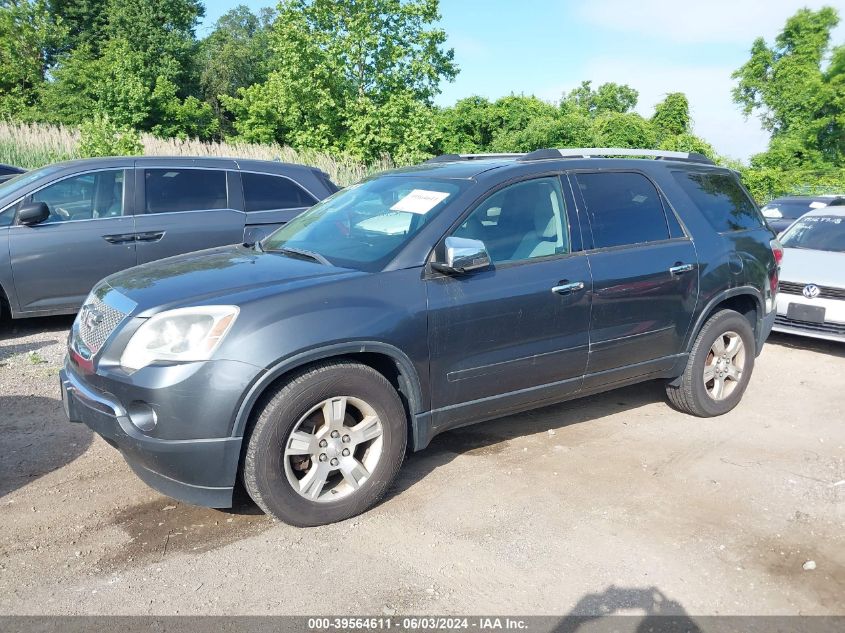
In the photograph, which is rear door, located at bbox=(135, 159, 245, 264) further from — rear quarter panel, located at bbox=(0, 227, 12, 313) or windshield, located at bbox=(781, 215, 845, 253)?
windshield, located at bbox=(781, 215, 845, 253)

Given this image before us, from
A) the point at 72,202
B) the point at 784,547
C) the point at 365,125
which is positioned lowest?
the point at 784,547

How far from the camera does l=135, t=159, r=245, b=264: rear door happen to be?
7438 millimetres

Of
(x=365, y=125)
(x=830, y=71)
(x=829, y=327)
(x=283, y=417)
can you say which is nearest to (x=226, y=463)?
(x=283, y=417)

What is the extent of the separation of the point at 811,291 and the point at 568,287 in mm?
4689

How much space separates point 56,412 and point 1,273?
230cm

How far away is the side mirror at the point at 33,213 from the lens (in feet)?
22.5

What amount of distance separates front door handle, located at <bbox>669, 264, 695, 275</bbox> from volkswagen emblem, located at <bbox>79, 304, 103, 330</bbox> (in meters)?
3.53

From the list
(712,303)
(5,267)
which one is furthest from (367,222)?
(5,267)

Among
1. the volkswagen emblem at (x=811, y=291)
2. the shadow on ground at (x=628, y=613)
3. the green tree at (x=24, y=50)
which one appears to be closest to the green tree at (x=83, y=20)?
the green tree at (x=24, y=50)

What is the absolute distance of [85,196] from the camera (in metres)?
7.28

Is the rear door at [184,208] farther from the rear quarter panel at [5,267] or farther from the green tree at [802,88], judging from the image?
the green tree at [802,88]

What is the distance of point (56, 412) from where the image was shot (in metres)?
5.28

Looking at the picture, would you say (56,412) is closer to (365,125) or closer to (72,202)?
(72,202)

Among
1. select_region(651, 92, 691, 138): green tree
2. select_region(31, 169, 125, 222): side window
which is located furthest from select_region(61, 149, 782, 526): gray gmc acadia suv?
select_region(651, 92, 691, 138): green tree
